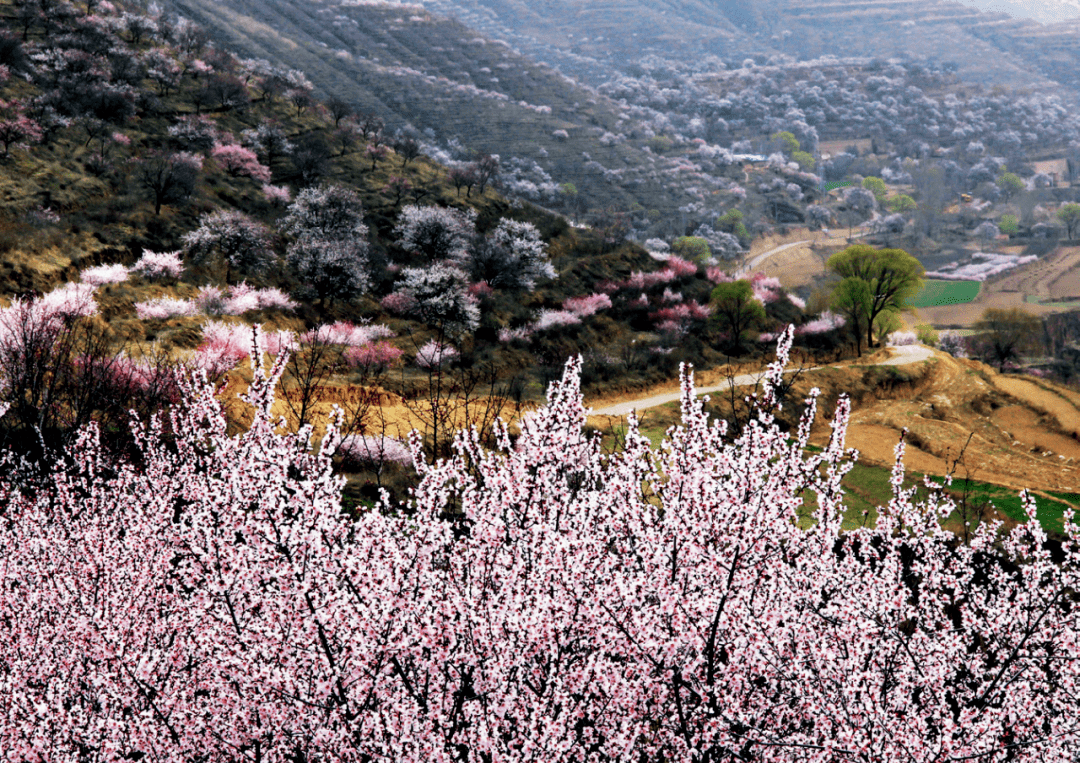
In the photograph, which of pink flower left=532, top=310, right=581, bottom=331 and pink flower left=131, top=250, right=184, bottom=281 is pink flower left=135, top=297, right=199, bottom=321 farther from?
pink flower left=532, top=310, right=581, bottom=331

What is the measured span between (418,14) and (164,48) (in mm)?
129157

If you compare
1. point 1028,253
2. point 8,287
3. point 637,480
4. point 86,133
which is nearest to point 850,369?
point 637,480

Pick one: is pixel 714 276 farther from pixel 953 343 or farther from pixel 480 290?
pixel 953 343

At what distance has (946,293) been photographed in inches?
4188

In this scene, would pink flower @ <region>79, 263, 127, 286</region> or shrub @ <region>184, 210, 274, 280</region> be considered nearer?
pink flower @ <region>79, 263, 127, 286</region>

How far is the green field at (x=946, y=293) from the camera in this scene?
338ft

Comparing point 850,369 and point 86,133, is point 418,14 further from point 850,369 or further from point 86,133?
point 850,369

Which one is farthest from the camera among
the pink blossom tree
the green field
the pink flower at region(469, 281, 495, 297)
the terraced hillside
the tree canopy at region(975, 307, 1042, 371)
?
the terraced hillside

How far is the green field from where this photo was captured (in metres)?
103

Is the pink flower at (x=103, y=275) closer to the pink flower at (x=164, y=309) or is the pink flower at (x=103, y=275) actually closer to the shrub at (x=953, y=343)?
the pink flower at (x=164, y=309)

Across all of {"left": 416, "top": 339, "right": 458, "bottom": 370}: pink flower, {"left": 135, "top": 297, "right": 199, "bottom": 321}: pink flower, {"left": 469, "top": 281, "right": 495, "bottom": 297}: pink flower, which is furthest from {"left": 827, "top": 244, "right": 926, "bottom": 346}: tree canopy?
{"left": 135, "top": 297, "right": 199, "bottom": 321}: pink flower

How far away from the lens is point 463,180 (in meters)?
46.1

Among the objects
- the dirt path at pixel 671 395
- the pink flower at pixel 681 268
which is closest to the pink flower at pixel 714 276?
the pink flower at pixel 681 268

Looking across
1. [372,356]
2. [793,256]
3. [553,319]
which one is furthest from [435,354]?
[793,256]
